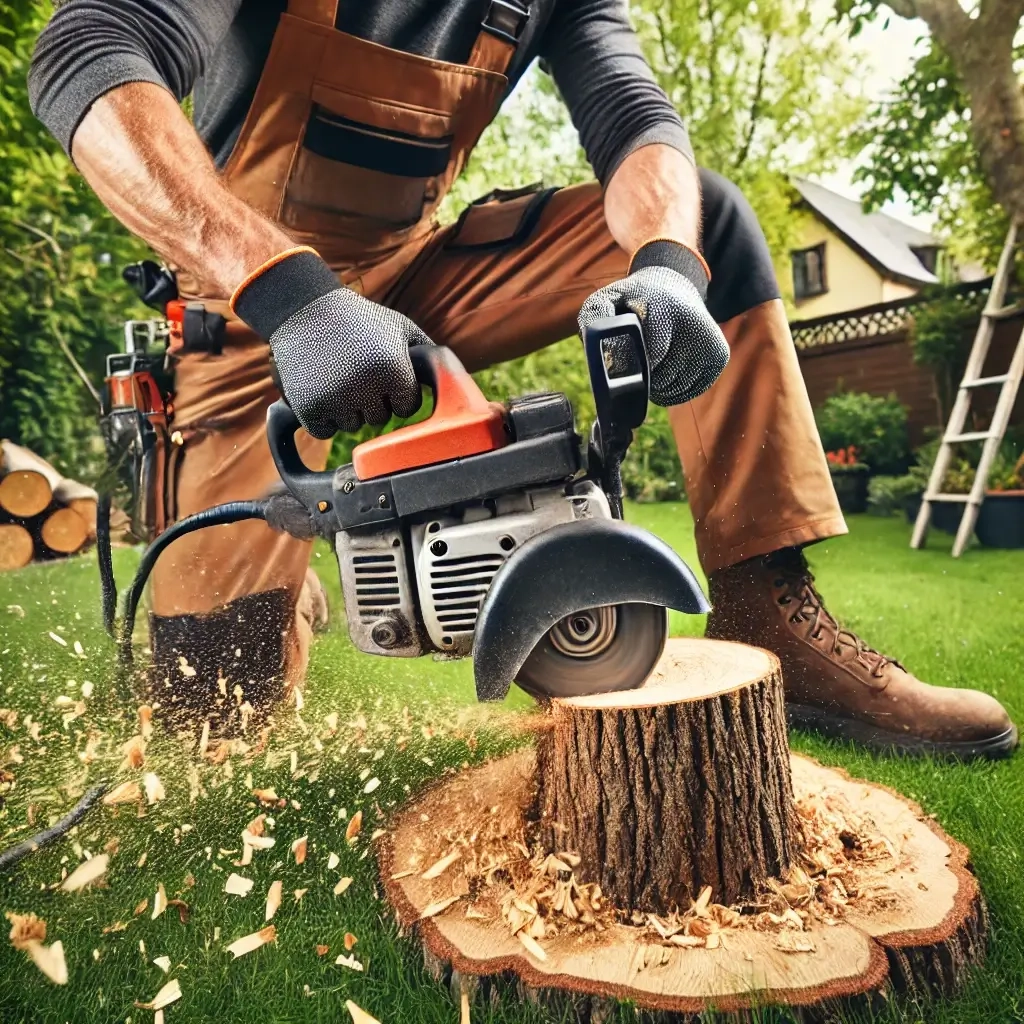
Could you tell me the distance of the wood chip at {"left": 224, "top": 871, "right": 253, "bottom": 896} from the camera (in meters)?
0.90

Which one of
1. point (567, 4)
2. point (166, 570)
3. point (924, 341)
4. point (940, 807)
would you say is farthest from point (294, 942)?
point (924, 341)

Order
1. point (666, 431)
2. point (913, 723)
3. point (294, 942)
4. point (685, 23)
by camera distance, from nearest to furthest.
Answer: point (294, 942), point (913, 723), point (666, 431), point (685, 23)

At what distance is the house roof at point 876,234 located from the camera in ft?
4.74

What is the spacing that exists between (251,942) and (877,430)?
1.40 m

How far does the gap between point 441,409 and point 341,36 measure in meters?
0.50

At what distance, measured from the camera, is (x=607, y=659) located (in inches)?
27.9

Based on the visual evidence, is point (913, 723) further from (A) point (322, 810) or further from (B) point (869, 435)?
(A) point (322, 810)

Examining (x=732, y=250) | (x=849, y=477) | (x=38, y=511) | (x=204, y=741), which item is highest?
(x=732, y=250)

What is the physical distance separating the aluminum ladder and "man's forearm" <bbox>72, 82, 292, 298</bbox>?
3.94 ft

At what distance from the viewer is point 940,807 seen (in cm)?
98

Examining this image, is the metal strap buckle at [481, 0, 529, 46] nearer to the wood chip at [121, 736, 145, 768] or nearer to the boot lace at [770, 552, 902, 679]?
the boot lace at [770, 552, 902, 679]

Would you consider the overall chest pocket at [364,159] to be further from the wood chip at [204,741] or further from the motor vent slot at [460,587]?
the wood chip at [204,741]

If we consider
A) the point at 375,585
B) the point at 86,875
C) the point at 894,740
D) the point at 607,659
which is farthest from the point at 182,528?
the point at 894,740

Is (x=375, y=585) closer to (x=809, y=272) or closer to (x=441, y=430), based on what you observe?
(x=441, y=430)
